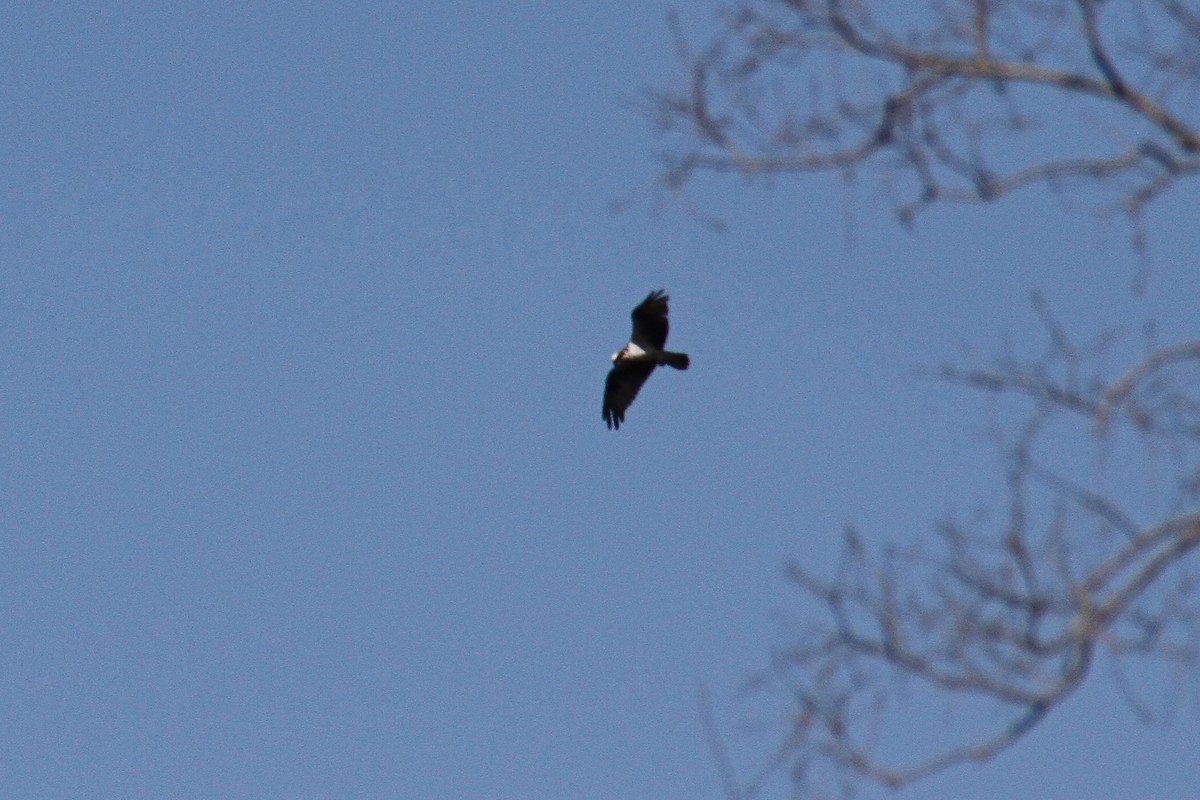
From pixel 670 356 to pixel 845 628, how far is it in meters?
11.0

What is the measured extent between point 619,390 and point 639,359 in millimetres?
443

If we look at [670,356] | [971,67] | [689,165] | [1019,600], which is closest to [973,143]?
[971,67]

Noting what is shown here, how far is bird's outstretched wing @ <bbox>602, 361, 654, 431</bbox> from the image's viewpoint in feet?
53.2

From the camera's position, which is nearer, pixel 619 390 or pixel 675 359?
pixel 675 359

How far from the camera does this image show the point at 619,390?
1633 centimetres

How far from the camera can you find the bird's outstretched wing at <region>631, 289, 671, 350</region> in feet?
51.4

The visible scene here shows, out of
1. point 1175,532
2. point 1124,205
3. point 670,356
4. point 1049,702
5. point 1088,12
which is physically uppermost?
point 670,356

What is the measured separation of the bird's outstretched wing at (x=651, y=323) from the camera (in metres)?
15.7

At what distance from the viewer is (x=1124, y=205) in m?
5.34

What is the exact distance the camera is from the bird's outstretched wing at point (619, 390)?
1620 cm

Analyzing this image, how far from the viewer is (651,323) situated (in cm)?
1571

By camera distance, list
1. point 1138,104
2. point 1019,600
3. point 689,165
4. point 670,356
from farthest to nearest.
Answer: point 670,356, point 689,165, point 1138,104, point 1019,600

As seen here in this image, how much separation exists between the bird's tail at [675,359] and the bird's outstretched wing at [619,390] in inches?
14.2

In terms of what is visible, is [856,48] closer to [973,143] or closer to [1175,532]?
[973,143]
